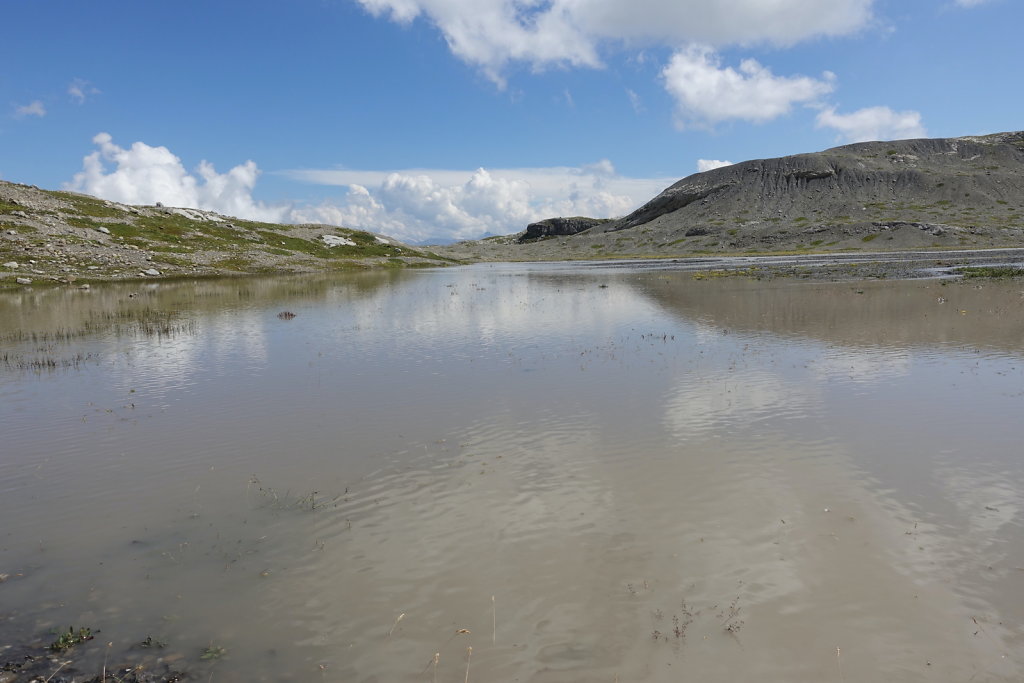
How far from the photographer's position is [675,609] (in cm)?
771

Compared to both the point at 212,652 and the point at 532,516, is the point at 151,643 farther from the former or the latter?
the point at 532,516

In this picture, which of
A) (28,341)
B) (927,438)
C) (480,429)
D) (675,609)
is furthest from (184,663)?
(28,341)

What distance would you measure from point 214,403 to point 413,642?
49.1 ft

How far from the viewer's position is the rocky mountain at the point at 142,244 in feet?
281

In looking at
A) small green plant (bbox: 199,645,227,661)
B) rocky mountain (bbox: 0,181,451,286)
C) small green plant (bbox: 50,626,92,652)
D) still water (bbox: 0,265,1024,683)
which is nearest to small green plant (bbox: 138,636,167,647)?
still water (bbox: 0,265,1024,683)

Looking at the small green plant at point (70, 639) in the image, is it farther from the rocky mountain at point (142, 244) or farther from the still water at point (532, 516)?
the rocky mountain at point (142, 244)

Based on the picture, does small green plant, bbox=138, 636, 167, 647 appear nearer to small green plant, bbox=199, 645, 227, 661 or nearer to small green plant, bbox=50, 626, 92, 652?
small green plant, bbox=199, 645, 227, 661

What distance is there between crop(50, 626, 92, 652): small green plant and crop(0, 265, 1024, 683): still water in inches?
9.1

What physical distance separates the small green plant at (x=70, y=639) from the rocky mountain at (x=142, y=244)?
84.0m

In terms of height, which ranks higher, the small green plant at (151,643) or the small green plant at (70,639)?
the small green plant at (70,639)

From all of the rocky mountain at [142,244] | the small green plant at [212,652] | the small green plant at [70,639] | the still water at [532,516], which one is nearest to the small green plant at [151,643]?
the still water at [532,516]

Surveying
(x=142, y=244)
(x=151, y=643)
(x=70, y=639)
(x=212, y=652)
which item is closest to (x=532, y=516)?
(x=212, y=652)

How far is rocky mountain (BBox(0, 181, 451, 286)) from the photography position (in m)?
85.7

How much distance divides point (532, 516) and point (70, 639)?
22.9 feet
